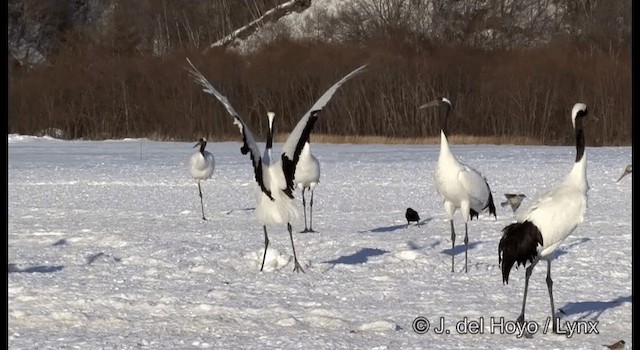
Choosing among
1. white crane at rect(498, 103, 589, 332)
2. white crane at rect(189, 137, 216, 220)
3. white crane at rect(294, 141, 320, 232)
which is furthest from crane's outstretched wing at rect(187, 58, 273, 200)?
white crane at rect(189, 137, 216, 220)

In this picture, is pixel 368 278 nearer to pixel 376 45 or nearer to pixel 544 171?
pixel 544 171

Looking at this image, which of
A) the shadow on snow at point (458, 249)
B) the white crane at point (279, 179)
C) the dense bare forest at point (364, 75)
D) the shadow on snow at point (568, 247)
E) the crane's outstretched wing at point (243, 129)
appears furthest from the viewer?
the dense bare forest at point (364, 75)

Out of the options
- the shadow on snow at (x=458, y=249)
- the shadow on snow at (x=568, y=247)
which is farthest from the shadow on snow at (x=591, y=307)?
the shadow on snow at (x=458, y=249)

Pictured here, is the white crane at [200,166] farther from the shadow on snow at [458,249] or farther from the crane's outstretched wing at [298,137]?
the crane's outstretched wing at [298,137]

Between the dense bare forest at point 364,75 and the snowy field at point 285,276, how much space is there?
1874cm

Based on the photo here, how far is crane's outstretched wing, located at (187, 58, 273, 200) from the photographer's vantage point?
777cm

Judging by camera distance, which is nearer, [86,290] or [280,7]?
[86,290]

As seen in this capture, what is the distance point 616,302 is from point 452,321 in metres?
1.23

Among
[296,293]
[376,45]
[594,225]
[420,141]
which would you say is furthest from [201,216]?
[376,45]

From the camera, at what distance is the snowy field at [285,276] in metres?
6.13

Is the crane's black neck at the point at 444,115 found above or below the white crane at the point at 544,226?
above

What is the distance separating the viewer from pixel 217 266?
8.39 metres

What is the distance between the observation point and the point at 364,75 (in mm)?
36844

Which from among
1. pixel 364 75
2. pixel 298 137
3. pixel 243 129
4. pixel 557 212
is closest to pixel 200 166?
pixel 298 137
